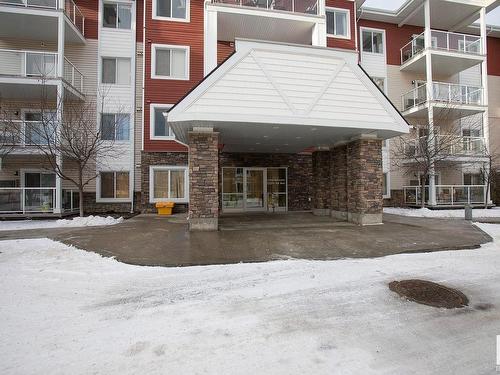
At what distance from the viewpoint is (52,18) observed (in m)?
14.2

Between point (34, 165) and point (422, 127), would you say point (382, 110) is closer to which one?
point (422, 127)

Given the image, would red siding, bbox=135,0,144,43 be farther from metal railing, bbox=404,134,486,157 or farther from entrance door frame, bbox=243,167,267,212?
metal railing, bbox=404,134,486,157

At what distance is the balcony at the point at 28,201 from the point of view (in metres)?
13.1

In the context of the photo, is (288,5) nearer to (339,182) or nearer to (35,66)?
(339,182)

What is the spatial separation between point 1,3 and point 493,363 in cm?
2052

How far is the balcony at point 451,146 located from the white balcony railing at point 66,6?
66.5ft

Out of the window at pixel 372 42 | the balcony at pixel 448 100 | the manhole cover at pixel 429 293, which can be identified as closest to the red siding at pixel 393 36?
the window at pixel 372 42

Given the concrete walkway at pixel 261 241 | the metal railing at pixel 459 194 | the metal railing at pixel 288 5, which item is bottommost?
the concrete walkway at pixel 261 241

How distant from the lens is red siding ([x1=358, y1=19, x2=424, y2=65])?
20.1m

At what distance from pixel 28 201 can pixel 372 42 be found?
22.6 m

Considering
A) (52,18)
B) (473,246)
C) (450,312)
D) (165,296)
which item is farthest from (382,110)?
(52,18)

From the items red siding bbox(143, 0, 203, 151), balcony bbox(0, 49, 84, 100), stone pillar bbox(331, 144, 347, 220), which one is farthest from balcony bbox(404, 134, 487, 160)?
balcony bbox(0, 49, 84, 100)

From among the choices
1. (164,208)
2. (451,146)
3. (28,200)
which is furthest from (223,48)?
(451,146)

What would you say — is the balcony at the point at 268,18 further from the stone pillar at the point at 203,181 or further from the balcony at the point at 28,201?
the balcony at the point at 28,201
